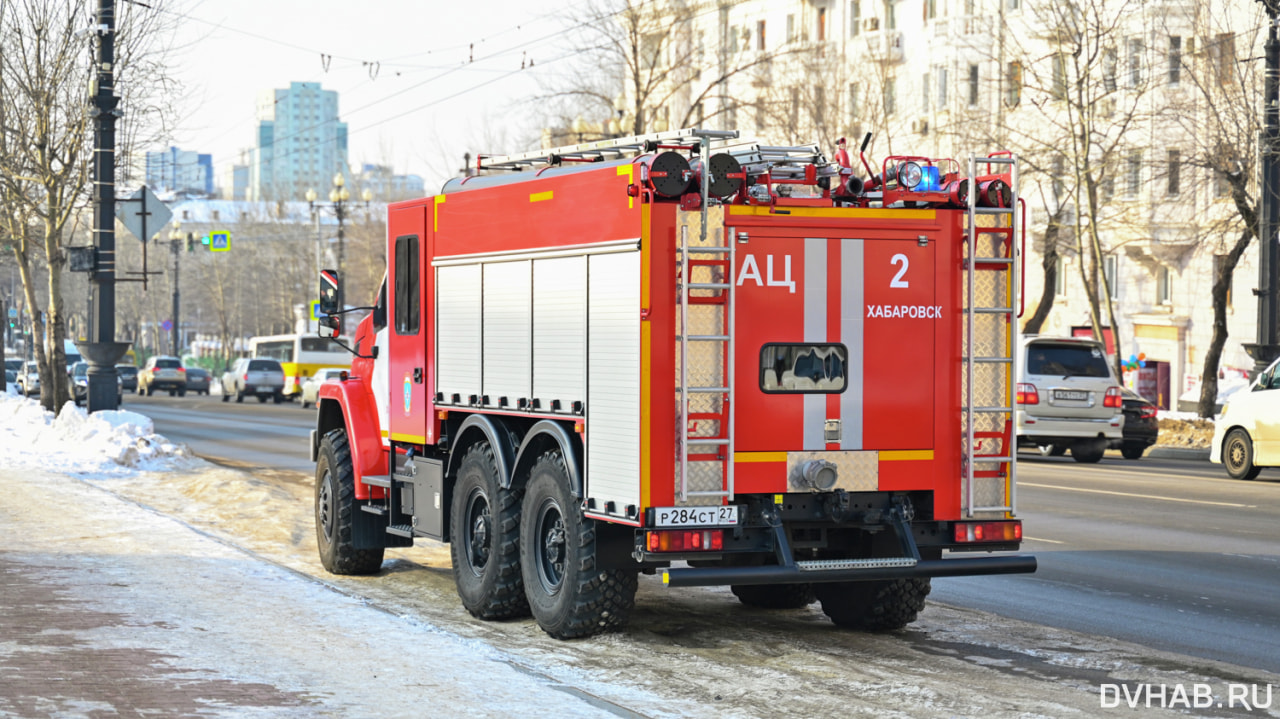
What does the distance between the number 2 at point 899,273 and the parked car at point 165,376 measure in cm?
6293

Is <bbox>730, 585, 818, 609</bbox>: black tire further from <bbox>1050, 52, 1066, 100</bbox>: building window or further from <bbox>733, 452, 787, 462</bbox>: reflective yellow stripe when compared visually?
<bbox>1050, 52, 1066, 100</bbox>: building window

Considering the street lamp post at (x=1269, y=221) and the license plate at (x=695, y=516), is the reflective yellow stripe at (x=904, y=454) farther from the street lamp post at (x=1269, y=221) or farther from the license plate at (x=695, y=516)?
the street lamp post at (x=1269, y=221)

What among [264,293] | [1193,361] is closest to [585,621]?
[1193,361]

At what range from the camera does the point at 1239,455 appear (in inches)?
872

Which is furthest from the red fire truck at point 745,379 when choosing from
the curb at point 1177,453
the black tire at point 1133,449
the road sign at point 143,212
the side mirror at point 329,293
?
the curb at point 1177,453

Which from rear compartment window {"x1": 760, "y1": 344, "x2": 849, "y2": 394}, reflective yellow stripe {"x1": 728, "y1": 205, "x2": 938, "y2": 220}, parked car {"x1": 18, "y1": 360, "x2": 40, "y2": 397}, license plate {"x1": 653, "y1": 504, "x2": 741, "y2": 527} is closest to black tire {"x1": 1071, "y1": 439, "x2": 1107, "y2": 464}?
reflective yellow stripe {"x1": 728, "y1": 205, "x2": 938, "y2": 220}

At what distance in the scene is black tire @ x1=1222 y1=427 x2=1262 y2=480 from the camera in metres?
22.0

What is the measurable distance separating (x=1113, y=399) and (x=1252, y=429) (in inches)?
130

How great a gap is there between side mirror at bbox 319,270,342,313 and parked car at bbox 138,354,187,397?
192ft

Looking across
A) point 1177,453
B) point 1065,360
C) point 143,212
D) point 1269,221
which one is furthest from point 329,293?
point 1177,453

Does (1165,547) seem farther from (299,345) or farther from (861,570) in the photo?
(299,345)

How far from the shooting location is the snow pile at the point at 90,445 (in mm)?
21281

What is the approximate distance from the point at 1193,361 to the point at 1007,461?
44.5 meters

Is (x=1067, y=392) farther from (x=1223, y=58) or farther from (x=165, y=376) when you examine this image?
(x=165, y=376)
